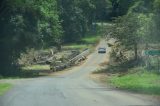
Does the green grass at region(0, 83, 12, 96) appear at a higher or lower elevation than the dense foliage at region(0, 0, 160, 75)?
lower

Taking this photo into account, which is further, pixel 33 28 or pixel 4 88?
pixel 33 28

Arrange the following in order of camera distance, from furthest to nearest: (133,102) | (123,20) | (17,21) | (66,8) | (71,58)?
1. (66,8)
2. (71,58)
3. (123,20)
4. (17,21)
5. (133,102)

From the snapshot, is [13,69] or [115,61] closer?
[13,69]

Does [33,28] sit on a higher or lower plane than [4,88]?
higher

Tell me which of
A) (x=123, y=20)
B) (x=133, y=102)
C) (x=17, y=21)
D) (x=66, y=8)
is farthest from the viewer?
(x=66, y=8)

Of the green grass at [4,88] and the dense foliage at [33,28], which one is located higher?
the dense foliage at [33,28]

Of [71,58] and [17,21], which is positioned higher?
[17,21]

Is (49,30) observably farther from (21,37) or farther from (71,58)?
(71,58)

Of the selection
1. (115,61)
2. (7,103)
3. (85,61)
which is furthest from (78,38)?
(7,103)

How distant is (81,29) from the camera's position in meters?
134

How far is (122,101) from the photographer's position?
Answer: 24531 mm

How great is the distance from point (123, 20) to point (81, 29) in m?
61.0

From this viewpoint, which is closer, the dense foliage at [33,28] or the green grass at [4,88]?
the green grass at [4,88]

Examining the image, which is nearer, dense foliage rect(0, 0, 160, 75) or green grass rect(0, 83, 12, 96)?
green grass rect(0, 83, 12, 96)
